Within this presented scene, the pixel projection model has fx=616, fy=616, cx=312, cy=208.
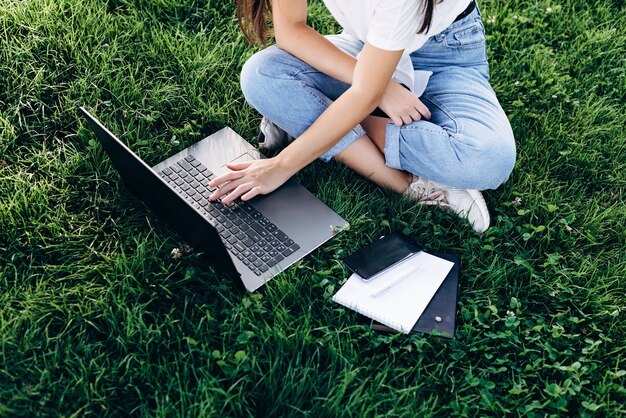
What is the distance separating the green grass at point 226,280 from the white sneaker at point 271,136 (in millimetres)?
143

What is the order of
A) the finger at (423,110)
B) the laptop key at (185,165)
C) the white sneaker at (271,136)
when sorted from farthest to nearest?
1. the white sneaker at (271,136)
2. the laptop key at (185,165)
3. the finger at (423,110)

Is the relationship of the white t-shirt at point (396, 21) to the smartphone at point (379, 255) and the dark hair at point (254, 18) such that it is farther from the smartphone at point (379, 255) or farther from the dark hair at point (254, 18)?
the smartphone at point (379, 255)

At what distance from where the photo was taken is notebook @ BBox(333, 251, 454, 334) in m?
2.30

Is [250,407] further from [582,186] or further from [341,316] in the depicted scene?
[582,186]

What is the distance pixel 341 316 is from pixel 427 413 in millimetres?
460

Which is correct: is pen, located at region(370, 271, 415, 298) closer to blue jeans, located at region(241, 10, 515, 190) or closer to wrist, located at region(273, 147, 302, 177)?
blue jeans, located at region(241, 10, 515, 190)

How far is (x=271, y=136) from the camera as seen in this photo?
278 cm

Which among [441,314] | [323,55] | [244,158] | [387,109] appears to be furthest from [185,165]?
[441,314]

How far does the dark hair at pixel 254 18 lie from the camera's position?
258cm

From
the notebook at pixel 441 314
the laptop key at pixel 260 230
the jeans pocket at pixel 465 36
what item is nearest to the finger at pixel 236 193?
the laptop key at pixel 260 230

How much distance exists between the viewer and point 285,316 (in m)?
2.24

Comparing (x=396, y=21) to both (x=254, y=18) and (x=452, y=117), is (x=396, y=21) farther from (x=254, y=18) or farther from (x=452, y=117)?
(x=254, y=18)

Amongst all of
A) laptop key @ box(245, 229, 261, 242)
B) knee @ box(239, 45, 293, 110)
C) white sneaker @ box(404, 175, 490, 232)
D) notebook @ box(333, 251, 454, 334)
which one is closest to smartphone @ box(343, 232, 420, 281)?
notebook @ box(333, 251, 454, 334)

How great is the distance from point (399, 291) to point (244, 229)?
0.66m
